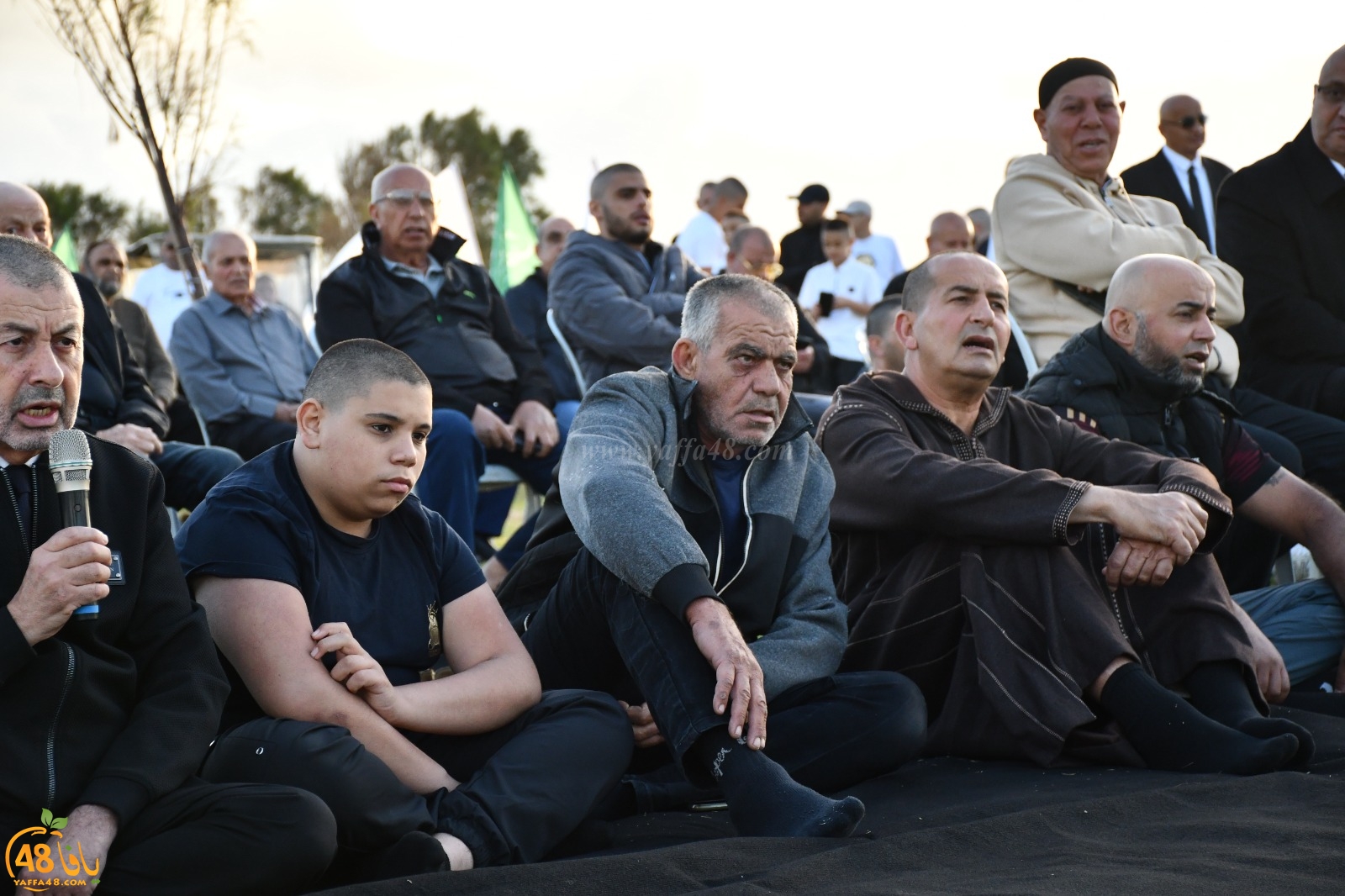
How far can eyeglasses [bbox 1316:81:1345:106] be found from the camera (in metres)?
6.44

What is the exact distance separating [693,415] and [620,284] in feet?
9.70

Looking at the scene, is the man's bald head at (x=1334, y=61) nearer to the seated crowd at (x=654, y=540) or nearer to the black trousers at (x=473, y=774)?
the seated crowd at (x=654, y=540)

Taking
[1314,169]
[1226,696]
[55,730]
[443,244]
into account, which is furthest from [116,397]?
[1314,169]

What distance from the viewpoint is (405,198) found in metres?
6.58

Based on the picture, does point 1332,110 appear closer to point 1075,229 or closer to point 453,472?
point 1075,229

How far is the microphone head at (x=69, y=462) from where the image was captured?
247 cm

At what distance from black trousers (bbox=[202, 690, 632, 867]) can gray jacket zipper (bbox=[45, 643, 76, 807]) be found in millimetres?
416

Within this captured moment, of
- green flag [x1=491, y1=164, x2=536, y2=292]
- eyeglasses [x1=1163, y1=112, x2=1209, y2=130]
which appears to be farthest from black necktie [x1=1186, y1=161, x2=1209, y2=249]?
green flag [x1=491, y1=164, x2=536, y2=292]

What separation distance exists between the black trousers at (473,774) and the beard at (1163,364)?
268 centimetres

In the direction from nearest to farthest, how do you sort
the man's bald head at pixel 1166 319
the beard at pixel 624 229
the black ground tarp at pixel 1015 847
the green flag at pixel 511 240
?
the black ground tarp at pixel 1015 847 < the man's bald head at pixel 1166 319 < the beard at pixel 624 229 < the green flag at pixel 511 240

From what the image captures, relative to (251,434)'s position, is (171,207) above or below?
above

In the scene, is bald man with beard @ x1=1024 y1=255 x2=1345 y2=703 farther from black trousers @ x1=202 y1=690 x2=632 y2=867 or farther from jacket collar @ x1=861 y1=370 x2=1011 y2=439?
black trousers @ x1=202 y1=690 x2=632 y2=867

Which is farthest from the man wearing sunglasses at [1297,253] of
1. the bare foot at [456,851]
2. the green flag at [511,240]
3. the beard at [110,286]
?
the green flag at [511,240]

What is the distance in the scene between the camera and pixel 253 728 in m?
3.00
